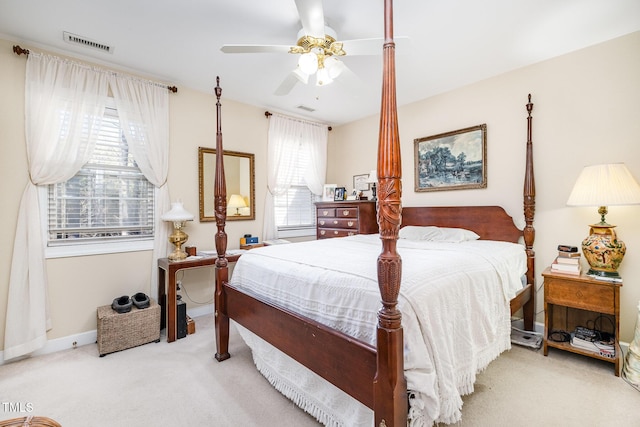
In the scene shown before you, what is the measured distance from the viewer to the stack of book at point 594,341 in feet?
7.30

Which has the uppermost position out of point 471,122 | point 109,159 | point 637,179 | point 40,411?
point 471,122

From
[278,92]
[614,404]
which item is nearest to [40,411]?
[278,92]

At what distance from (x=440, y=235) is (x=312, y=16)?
7.63ft

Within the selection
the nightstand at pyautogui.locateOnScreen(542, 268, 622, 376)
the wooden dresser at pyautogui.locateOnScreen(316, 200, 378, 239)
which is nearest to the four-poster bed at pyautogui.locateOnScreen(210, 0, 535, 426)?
the nightstand at pyautogui.locateOnScreen(542, 268, 622, 376)

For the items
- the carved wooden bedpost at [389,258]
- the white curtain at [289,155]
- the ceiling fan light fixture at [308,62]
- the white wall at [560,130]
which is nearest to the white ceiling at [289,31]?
the white wall at [560,130]

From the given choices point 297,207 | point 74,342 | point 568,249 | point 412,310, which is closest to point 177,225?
point 74,342

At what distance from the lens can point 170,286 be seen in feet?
9.37

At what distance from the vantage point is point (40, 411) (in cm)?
184

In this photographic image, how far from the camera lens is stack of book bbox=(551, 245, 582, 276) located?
237cm

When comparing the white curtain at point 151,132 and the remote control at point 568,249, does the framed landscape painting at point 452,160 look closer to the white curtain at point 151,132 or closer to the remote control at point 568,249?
the remote control at point 568,249

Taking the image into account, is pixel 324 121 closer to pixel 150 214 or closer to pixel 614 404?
pixel 150 214

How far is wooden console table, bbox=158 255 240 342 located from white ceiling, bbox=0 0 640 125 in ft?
6.39

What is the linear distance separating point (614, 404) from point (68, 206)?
4443mm

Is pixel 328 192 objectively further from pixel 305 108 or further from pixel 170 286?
pixel 170 286
